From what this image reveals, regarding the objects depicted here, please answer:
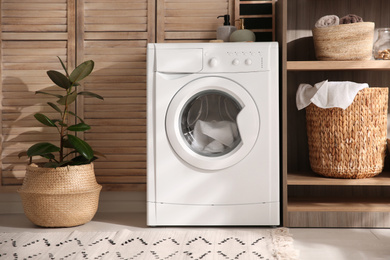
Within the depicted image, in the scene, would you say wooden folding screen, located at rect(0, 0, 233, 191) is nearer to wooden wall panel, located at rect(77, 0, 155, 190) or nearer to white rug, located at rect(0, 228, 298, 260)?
wooden wall panel, located at rect(77, 0, 155, 190)

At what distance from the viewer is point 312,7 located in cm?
270

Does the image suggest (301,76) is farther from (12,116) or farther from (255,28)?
(12,116)

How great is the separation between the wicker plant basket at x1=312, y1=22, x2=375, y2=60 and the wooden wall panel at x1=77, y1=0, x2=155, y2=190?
41.0 inches

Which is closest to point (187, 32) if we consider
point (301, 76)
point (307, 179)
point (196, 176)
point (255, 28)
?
point (255, 28)

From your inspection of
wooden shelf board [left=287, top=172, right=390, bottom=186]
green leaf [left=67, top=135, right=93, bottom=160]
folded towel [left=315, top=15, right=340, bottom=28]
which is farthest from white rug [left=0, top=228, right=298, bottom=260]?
folded towel [left=315, top=15, right=340, bottom=28]

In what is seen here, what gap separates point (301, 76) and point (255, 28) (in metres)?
0.39

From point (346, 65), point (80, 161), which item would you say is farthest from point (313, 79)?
point (80, 161)

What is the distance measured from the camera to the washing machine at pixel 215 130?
226 cm

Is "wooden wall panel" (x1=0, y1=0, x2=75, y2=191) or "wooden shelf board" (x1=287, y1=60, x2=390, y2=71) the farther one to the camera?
"wooden wall panel" (x1=0, y1=0, x2=75, y2=191)

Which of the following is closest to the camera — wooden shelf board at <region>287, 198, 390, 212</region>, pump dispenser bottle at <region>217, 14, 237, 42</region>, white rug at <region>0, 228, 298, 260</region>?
white rug at <region>0, 228, 298, 260</region>

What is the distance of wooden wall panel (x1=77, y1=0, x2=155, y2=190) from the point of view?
274 centimetres

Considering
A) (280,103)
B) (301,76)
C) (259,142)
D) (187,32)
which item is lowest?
(259,142)

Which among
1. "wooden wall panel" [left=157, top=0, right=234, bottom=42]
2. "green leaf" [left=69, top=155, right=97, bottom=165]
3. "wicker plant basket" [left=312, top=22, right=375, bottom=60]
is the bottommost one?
"green leaf" [left=69, top=155, right=97, bottom=165]

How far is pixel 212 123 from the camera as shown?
227 centimetres
